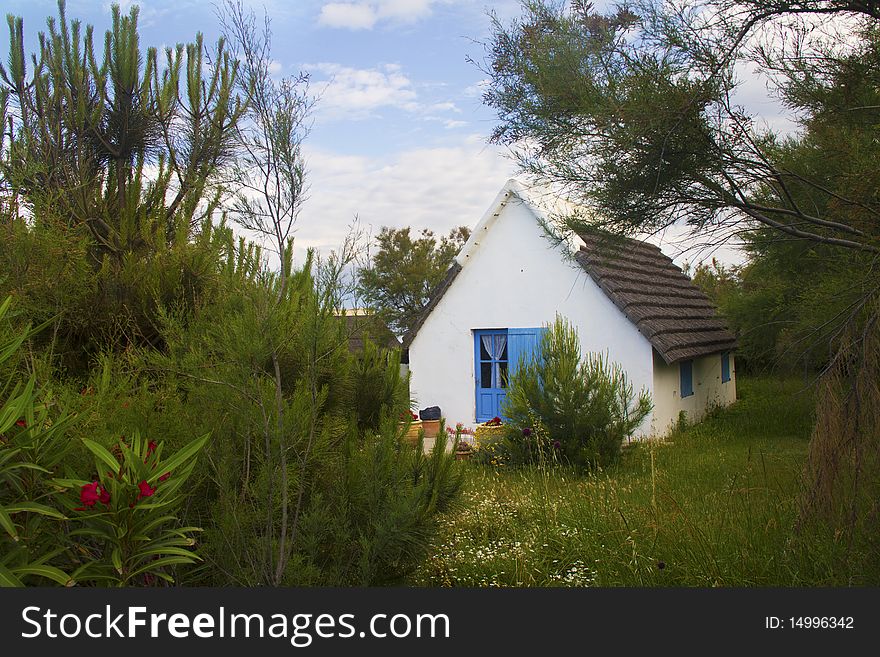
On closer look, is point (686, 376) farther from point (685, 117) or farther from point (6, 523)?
point (6, 523)

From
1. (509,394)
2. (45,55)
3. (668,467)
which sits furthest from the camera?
(45,55)

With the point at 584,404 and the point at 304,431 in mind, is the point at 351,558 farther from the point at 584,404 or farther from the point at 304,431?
the point at 584,404

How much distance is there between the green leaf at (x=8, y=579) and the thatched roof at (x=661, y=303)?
8.37 meters

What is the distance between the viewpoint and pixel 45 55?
1170 cm

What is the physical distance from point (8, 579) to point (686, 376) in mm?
14364

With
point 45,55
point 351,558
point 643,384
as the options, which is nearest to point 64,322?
point 351,558

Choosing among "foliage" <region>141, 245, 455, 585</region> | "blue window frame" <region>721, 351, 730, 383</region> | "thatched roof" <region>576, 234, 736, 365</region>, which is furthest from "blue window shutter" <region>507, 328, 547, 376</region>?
"foliage" <region>141, 245, 455, 585</region>

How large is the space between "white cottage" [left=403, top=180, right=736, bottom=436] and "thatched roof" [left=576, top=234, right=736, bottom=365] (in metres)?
0.04

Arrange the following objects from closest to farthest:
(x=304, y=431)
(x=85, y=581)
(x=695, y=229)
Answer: (x=85, y=581)
(x=304, y=431)
(x=695, y=229)

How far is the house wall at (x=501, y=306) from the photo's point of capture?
537 inches

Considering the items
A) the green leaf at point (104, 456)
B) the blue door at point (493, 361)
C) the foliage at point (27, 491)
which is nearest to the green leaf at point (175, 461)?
the green leaf at point (104, 456)

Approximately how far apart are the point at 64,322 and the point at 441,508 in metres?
3.31

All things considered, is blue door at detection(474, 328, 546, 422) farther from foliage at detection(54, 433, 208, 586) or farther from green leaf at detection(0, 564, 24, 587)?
green leaf at detection(0, 564, 24, 587)

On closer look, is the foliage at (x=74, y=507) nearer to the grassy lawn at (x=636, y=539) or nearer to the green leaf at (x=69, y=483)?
the green leaf at (x=69, y=483)
